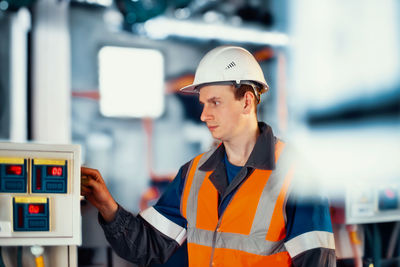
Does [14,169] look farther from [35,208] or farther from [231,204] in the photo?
[231,204]

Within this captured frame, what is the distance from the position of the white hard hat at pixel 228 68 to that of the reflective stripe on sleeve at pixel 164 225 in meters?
0.54

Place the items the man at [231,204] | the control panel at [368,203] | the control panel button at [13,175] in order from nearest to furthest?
the control panel button at [13,175]
the man at [231,204]
the control panel at [368,203]

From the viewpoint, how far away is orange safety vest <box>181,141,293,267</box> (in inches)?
60.4

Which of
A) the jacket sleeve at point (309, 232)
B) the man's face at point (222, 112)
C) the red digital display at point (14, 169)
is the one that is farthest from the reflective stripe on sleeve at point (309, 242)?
the red digital display at point (14, 169)

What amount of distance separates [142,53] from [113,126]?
1026mm

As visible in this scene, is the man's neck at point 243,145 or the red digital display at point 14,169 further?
the man's neck at point 243,145

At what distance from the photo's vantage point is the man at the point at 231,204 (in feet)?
5.00

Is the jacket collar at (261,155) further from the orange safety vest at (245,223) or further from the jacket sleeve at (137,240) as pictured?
the jacket sleeve at (137,240)

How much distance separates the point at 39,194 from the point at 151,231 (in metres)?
0.52

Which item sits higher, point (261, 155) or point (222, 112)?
point (222, 112)

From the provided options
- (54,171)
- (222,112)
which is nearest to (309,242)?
(222,112)

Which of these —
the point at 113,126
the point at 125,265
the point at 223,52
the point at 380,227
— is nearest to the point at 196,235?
the point at 125,265

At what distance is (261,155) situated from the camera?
1.65 metres

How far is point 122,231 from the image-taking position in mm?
1668
